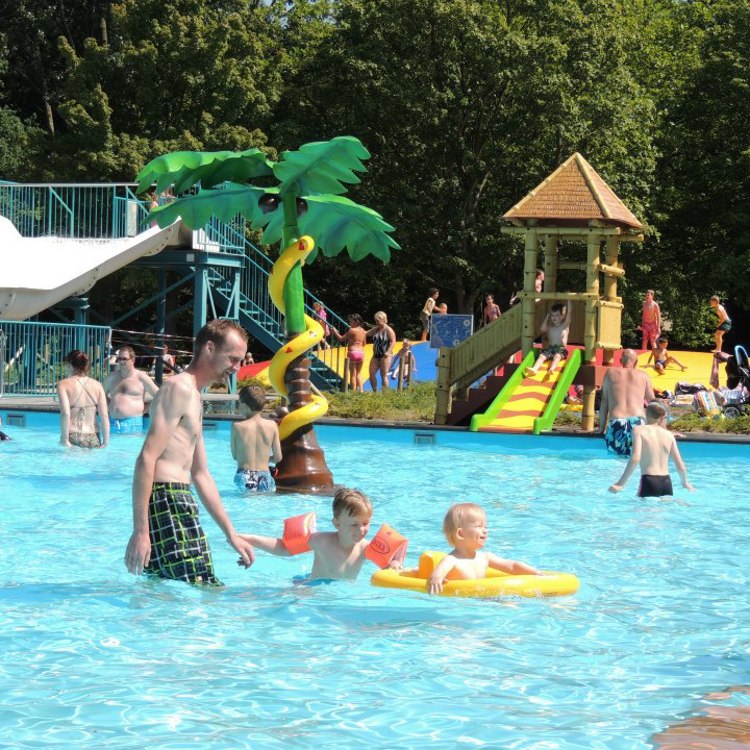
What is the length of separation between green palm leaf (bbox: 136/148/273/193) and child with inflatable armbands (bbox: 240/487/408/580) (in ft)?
21.3

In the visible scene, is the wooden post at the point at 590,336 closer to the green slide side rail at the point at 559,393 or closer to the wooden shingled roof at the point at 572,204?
the green slide side rail at the point at 559,393

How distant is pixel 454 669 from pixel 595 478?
28.9 ft

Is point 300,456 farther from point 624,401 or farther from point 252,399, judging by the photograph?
point 624,401

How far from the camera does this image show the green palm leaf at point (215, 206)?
46.4 feet

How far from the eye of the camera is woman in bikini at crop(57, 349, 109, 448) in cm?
1430

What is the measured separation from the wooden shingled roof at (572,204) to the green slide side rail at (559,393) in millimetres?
2205

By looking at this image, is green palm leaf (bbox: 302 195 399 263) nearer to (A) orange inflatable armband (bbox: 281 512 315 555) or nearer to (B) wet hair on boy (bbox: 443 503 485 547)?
(A) orange inflatable armband (bbox: 281 512 315 555)

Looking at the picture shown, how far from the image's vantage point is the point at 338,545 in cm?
723

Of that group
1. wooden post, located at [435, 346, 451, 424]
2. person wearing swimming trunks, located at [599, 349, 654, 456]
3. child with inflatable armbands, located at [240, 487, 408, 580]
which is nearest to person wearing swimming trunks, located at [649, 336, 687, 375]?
wooden post, located at [435, 346, 451, 424]

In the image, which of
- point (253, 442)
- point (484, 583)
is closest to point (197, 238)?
point (253, 442)

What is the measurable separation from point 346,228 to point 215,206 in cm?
151

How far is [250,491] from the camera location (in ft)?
39.4

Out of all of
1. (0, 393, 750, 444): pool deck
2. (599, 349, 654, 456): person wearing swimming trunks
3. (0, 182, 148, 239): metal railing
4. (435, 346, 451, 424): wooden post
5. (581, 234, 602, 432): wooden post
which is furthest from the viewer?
(0, 182, 148, 239): metal railing

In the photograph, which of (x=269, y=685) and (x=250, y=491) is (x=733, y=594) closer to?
(x=269, y=685)
